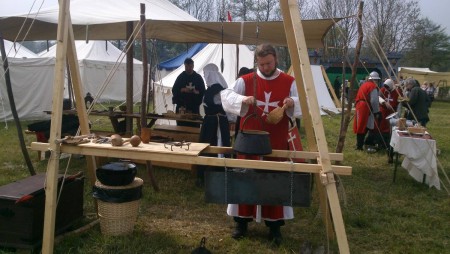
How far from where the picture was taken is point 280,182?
7.51ft

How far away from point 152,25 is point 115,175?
2734 millimetres

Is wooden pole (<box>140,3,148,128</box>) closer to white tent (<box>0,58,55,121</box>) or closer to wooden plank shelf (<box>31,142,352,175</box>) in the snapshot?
wooden plank shelf (<box>31,142,352,175</box>)

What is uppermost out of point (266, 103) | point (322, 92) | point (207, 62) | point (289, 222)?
point (207, 62)

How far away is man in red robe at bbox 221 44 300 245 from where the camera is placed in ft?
9.02

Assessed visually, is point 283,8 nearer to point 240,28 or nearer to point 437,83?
point 240,28

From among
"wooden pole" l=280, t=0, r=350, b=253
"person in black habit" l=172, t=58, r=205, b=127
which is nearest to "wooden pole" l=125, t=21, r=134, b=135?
"person in black habit" l=172, t=58, r=205, b=127

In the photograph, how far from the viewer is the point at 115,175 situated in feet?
9.60

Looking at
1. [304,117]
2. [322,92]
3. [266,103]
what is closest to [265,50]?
[266,103]

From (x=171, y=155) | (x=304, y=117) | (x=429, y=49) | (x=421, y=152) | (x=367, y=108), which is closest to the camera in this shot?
(x=171, y=155)

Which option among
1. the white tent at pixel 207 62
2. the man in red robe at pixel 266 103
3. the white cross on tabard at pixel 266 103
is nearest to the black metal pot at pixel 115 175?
the man in red robe at pixel 266 103

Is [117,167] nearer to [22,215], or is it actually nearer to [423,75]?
[22,215]

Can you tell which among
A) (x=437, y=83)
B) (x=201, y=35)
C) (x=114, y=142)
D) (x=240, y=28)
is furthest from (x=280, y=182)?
(x=437, y=83)

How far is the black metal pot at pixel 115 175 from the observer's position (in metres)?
2.92

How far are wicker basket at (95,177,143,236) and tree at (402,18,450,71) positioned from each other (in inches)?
1386
